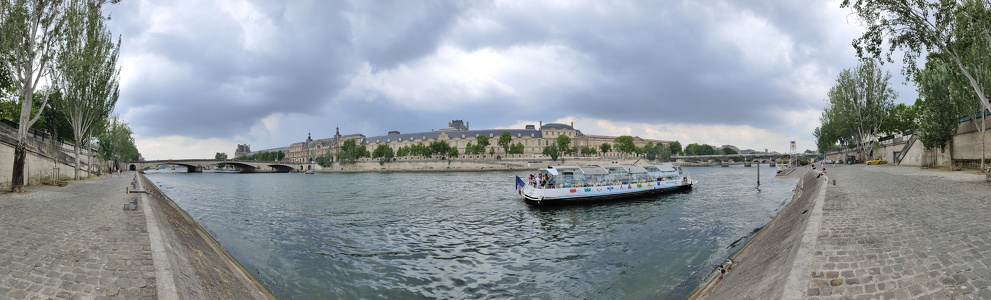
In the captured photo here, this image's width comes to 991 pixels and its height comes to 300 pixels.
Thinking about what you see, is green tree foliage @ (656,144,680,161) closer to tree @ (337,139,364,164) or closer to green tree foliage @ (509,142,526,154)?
green tree foliage @ (509,142,526,154)

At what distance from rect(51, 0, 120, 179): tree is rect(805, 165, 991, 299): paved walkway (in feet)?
106

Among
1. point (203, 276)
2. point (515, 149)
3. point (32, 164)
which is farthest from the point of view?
point (515, 149)

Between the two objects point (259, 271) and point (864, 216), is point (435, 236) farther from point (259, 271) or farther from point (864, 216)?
point (864, 216)

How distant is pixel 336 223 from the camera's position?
2280 cm

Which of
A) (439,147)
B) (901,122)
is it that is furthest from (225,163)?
(901,122)

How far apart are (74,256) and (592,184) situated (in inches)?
1139

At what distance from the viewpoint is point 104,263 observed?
7492 mm

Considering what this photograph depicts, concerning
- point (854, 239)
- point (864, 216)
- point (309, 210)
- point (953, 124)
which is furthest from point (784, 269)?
point (953, 124)

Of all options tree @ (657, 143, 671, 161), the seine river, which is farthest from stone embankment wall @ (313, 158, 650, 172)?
the seine river

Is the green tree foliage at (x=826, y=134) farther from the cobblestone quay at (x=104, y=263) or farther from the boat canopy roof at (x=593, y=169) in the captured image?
the cobblestone quay at (x=104, y=263)

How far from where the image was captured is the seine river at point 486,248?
11.3 m

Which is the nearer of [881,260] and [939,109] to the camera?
[881,260]

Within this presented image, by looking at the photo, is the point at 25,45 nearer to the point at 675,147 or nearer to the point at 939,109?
the point at 939,109

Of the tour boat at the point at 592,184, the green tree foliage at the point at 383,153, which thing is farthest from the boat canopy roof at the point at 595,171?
the green tree foliage at the point at 383,153
